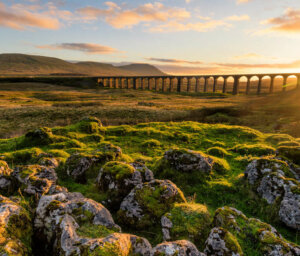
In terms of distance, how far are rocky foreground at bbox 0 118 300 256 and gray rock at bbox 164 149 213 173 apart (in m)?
0.06

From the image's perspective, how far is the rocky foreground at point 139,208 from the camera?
5.33 meters

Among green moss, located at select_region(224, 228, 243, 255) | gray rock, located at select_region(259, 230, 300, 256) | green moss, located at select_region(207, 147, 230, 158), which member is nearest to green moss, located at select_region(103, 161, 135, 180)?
green moss, located at select_region(224, 228, 243, 255)

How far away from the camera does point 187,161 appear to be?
11.9m

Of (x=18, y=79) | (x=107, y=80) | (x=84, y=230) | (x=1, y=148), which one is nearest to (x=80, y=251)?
(x=84, y=230)

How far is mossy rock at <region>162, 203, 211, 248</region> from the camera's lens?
21.1 feet

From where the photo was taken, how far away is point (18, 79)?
152625 mm

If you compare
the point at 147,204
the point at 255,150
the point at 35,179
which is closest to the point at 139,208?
the point at 147,204

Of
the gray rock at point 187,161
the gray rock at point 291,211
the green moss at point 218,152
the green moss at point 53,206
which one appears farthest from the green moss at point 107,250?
the green moss at point 218,152

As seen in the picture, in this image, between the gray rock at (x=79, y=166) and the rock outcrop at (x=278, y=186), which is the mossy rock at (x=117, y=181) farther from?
the rock outcrop at (x=278, y=186)

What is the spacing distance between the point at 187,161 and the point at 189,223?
539 cm

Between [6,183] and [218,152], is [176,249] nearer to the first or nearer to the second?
[6,183]

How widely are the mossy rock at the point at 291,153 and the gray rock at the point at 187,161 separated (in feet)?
17.1

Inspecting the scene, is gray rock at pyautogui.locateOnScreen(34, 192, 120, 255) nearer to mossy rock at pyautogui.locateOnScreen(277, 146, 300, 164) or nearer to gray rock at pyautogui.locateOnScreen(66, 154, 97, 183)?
gray rock at pyautogui.locateOnScreen(66, 154, 97, 183)

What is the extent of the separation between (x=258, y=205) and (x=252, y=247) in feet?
13.0
